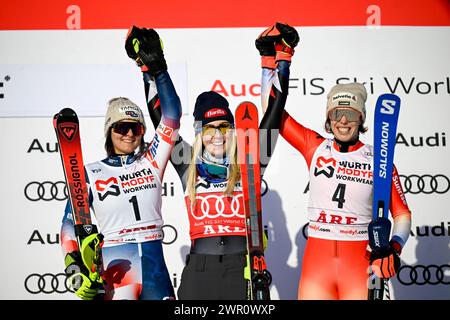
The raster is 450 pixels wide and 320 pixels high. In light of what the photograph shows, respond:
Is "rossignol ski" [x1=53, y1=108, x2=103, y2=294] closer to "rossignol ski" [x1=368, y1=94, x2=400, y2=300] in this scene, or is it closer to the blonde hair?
the blonde hair

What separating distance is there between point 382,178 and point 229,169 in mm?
864

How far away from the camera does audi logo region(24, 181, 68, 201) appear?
15.9 ft

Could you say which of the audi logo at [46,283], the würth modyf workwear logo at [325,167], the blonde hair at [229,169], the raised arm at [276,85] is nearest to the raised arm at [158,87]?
the blonde hair at [229,169]

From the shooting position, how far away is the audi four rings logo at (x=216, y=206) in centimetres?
401

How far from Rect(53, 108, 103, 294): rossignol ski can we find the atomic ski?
2.74 ft

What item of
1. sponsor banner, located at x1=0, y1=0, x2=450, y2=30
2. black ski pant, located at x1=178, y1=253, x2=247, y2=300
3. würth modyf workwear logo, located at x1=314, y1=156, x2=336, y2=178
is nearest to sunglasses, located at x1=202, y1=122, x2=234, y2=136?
würth modyf workwear logo, located at x1=314, y1=156, x2=336, y2=178

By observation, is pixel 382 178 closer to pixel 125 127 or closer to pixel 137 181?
pixel 137 181

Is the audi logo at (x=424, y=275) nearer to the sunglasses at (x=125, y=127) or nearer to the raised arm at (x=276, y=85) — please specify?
the raised arm at (x=276, y=85)

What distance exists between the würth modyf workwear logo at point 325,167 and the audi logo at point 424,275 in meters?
1.18

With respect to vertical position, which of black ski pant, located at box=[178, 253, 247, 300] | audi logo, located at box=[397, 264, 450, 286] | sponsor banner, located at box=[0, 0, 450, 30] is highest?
sponsor banner, located at box=[0, 0, 450, 30]

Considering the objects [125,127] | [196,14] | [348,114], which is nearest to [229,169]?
[125,127]

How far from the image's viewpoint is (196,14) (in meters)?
4.93
